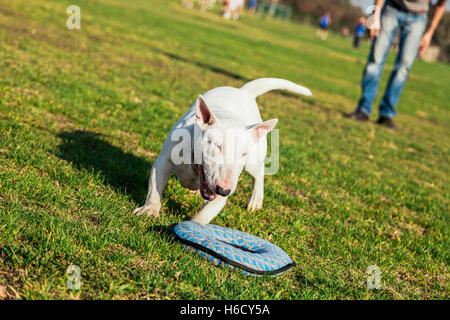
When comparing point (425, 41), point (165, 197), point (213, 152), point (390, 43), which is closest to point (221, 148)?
point (213, 152)

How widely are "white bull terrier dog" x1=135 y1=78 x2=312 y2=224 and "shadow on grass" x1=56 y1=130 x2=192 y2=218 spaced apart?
409 millimetres

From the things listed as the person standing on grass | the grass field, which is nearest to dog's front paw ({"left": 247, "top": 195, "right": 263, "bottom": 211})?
the grass field

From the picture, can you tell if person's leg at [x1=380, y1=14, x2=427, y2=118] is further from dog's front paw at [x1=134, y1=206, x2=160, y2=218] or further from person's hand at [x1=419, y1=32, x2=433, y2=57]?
dog's front paw at [x1=134, y1=206, x2=160, y2=218]

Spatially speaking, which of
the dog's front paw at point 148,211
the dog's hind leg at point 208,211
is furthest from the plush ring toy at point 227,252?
the dog's front paw at point 148,211

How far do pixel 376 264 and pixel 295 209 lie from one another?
1158mm

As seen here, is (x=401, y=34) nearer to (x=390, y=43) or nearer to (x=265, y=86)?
(x=390, y=43)

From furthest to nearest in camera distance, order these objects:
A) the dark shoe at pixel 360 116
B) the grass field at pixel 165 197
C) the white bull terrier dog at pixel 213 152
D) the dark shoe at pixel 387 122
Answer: the dark shoe at pixel 387 122, the dark shoe at pixel 360 116, the white bull terrier dog at pixel 213 152, the grass field at pixel 165 197

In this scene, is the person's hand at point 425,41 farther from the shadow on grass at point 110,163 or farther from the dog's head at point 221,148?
the dog's head at point 221,148

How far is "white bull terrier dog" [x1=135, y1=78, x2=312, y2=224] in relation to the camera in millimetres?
2977

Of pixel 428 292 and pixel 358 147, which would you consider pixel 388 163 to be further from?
pixel 428 292

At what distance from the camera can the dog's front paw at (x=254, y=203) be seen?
4.26 m

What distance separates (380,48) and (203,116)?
731cm

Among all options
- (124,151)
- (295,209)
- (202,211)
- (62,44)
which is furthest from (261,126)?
(62,44)

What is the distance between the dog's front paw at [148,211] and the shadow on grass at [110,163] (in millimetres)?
236
